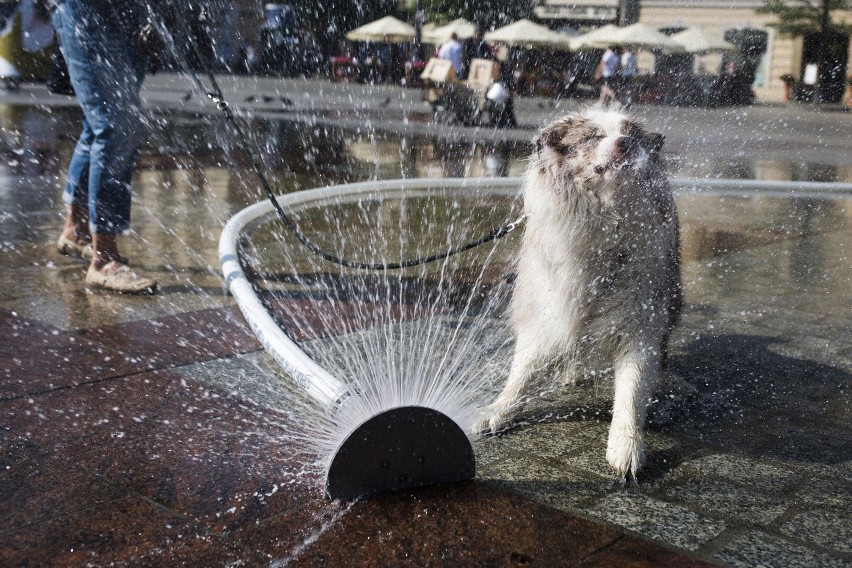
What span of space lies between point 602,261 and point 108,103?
3.41 metres

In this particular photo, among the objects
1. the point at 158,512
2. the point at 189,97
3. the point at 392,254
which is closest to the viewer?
the point at 158,512

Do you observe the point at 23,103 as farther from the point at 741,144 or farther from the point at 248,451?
the point at 248,451

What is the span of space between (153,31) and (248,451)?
3.34m

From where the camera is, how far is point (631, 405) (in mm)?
3625

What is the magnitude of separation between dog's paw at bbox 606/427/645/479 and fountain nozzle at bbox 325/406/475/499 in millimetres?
585

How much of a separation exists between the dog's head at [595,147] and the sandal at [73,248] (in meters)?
3.82

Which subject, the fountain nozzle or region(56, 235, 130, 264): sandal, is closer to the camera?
the fountain nozzle

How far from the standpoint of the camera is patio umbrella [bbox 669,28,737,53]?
3152 centimetres

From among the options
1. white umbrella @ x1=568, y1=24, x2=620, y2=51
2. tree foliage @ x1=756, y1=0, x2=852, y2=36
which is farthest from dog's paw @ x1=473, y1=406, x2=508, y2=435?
tree foliage @ x1=756, y1=0, x2=852, y2=36

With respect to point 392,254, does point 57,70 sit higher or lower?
higher

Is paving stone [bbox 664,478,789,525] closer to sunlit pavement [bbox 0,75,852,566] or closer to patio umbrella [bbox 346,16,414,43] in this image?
sunlit pavement [bbox 0,75,852,566]

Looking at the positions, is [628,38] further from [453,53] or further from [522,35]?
[453,53]

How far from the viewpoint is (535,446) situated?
3.71 meters

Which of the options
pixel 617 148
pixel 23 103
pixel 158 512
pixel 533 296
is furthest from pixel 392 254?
→ pixel 23 103
